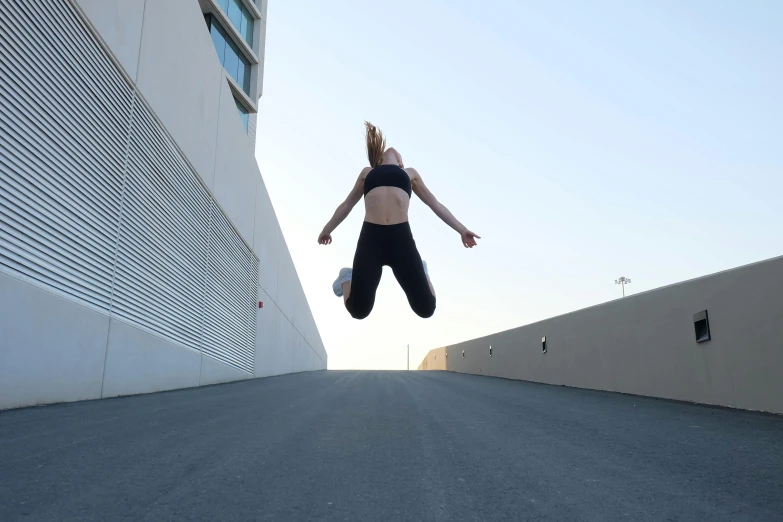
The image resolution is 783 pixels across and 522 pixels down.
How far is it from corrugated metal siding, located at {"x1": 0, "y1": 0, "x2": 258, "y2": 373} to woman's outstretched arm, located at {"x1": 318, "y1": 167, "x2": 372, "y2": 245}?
333 cm

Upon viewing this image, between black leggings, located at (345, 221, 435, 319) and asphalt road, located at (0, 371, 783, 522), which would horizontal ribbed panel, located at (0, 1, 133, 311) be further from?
black leggings, located at (345, 221, 435, 319)

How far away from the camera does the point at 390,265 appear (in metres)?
4.89

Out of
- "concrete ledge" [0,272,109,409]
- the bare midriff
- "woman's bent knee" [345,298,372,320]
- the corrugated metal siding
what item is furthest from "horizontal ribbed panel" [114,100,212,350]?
the bare midriff

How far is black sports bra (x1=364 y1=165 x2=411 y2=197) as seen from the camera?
16.1ft

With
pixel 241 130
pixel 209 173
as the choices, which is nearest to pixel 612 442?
pixel 209 173

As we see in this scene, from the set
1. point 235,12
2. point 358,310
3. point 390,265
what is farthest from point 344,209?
point 235,12

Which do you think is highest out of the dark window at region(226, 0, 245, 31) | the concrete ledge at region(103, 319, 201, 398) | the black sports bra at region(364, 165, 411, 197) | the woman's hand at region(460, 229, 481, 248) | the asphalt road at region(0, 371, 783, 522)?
the dark window at region(226, 0, 245, 31)

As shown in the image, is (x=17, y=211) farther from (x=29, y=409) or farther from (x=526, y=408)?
(x=526, y=408)

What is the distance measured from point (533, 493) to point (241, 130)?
16354 mm

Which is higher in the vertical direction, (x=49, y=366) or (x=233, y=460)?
(x=49, y=366)

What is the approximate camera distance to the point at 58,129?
6762 millimetres

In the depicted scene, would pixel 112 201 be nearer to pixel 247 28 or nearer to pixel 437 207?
pixel 437 207

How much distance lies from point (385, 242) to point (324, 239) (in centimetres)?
69

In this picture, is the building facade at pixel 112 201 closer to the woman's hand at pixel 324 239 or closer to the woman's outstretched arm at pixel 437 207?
the woman's hand at pixel 324 239
